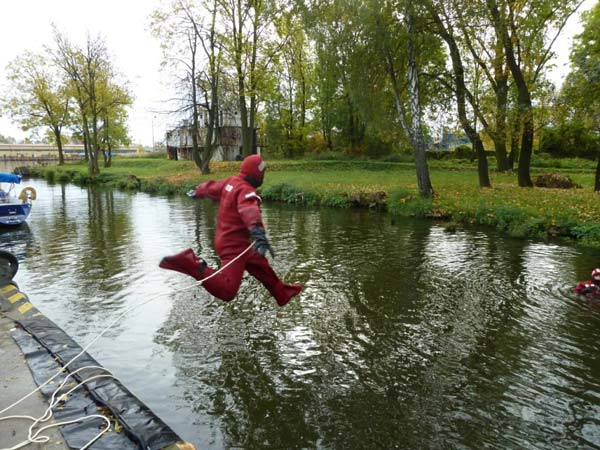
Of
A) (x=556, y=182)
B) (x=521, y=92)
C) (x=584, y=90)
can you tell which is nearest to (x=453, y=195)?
(x=521, y=92)

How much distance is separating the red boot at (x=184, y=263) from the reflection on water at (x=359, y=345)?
0.32 m

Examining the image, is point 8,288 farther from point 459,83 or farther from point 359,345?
point 459,83

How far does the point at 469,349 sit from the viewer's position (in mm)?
6250

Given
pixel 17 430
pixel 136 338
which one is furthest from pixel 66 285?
pixel 17 430

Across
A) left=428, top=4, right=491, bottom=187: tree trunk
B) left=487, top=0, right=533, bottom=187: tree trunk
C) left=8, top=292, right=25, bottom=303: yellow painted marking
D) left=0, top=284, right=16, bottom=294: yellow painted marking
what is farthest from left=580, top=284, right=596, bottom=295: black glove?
left=428, top=4, right=491, bottom=187: tree trunk

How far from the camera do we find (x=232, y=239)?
18.9 ft

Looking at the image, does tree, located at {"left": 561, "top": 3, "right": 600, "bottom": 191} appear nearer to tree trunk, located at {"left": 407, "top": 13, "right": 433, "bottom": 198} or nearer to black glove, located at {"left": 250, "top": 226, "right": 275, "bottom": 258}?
tree trunk, located at {"left": 407, "top": 13, "right": 433, "bottom": 198}

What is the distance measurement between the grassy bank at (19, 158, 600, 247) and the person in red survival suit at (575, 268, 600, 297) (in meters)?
5.53

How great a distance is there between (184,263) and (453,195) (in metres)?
17.4

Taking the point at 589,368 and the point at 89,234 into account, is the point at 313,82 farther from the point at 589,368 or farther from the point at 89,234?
the point at 589,368

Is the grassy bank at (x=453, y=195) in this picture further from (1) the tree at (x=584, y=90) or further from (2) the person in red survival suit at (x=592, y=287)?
(2) the person in red survival suit at (x=592, y=287)

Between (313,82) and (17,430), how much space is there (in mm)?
51627

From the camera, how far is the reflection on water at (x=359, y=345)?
15.0ft

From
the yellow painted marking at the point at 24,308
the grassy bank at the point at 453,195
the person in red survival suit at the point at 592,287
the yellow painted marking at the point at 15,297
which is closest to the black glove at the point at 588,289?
the person in red survival suit at the point at 592,287
